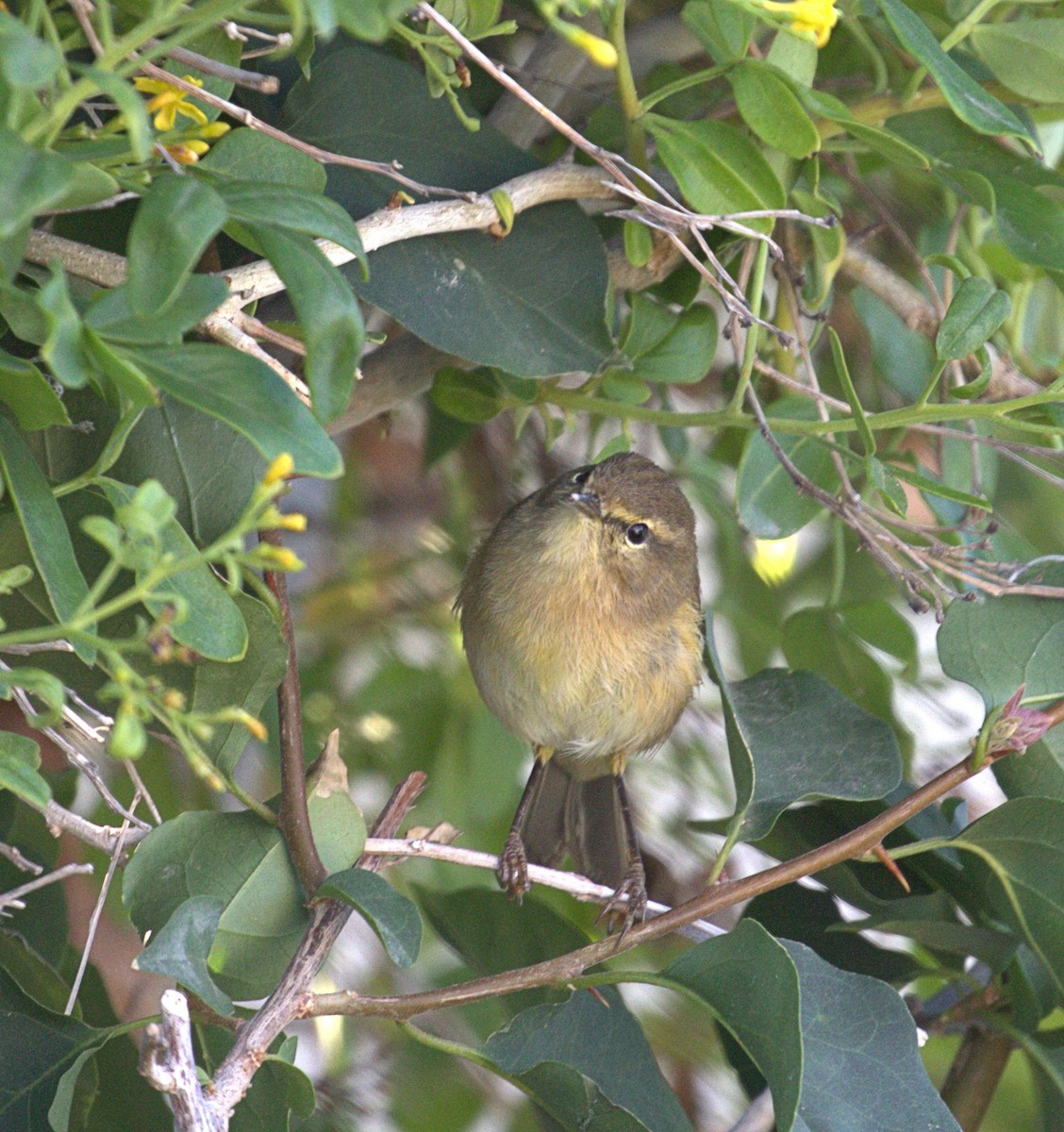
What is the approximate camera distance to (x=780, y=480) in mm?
2094

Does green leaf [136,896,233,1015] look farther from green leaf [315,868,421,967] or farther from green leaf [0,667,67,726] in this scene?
green leaf [0,667,67,726]

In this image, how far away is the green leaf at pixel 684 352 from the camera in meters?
1.99

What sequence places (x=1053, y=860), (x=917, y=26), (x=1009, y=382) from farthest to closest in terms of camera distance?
(x=1009, y=382) < (x=1053, y=860) < (x=917, y=26)

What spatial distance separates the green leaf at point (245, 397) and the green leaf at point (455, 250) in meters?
0.59

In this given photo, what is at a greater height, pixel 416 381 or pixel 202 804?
pixel 416 381

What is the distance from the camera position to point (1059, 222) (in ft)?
5.92

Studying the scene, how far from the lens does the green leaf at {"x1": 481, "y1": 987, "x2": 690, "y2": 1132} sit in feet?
5.25

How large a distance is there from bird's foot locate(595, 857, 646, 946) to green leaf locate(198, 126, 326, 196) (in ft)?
3.84

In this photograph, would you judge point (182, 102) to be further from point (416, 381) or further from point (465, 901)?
point (465, 901)

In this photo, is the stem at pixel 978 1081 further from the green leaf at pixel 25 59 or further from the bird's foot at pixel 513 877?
the green leaf at pixel 25 59

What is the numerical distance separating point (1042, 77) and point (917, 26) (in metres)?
0.37

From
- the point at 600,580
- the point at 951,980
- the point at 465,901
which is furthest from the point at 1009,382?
the point at 465,901

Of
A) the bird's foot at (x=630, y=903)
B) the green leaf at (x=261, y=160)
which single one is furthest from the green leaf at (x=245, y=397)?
the bird's foot at (x=630, y=903)

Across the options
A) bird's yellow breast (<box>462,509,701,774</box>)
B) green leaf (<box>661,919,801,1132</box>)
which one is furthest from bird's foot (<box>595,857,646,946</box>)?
green leaf (<box>661,919,801,1132</box>)
